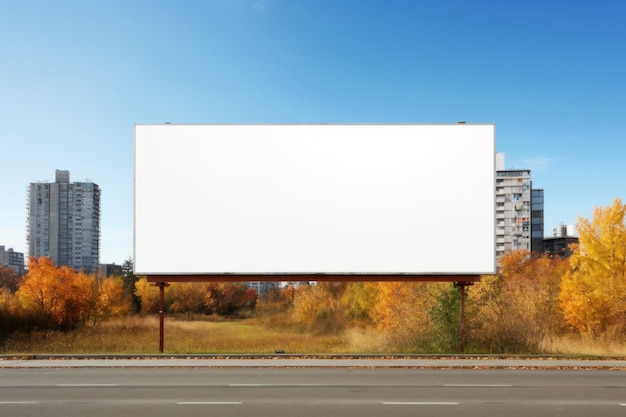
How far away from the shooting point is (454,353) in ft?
66.8

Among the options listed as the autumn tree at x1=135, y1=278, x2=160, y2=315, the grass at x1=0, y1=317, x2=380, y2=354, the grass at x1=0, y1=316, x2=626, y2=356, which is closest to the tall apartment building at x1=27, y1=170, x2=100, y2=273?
the autumn tree at x1=135, y1=278, x2=160, y2=315

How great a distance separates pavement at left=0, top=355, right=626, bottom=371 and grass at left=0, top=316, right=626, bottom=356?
156 centimetres

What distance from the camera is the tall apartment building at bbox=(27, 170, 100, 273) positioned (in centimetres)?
14762

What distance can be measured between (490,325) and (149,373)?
15125 millimetres

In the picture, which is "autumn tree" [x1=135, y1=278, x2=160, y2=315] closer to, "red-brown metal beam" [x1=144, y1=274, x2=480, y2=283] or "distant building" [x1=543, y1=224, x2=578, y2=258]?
"red-brown metal beam" [x1=144, y1=274, x2=480, y2=283]

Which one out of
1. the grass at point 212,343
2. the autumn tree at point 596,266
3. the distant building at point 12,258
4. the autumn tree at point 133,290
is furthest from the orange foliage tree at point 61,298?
the distant building at point 12,258

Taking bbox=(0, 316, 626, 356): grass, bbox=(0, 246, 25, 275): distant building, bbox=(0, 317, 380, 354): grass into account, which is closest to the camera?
bbox=(0, 316, 626, 356): grass
